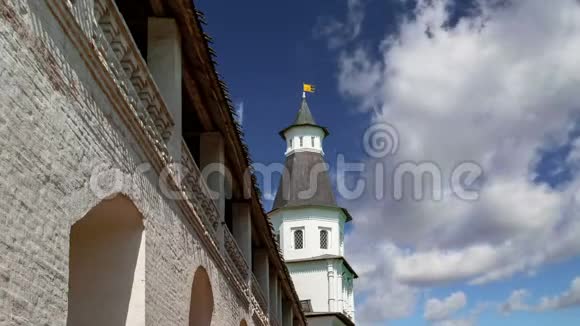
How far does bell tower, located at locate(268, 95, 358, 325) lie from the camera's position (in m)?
48.4

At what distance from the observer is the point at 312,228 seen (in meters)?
50.1

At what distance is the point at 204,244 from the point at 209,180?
2.03 meters

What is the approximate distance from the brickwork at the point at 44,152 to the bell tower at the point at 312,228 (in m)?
40.3

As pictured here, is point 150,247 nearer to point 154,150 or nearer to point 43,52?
point 154,150

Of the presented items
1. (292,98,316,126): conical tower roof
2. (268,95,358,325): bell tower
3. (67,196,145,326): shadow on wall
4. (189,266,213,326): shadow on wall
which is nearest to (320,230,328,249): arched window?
(268,95,358,325): bell tower

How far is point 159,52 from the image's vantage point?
9633 millimetres

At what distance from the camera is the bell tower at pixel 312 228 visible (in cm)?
4844

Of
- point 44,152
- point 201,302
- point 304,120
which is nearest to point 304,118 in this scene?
point 304,120

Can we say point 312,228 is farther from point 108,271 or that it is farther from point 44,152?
point 44,152

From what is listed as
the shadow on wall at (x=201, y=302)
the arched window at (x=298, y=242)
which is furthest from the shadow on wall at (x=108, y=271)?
the arched window at (x=298, y=242)

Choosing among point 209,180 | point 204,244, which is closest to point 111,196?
point 204,244

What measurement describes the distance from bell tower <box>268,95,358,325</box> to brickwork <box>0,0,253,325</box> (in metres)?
40.3

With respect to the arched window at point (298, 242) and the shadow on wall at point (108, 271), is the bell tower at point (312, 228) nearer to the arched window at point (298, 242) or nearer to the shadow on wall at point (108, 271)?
the arched window at point (298, 242)

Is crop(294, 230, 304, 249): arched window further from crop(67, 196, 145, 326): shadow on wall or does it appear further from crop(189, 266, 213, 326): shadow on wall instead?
crop(67, 196, 145, 326): shadow on wall
